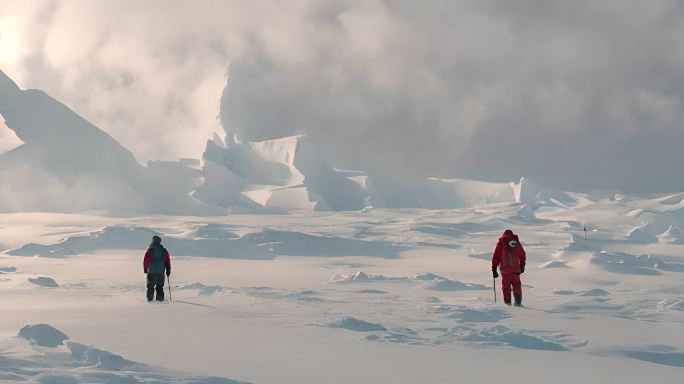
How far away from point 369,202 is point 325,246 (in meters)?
54.7

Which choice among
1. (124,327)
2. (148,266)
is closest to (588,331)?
(124,327)

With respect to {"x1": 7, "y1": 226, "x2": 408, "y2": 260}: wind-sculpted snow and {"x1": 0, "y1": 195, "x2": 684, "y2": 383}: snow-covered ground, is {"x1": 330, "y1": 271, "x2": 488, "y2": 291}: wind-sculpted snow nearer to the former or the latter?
{"x1": 0, "y1": 195, "x2": 684, "y2": 383}: snow-covered ground

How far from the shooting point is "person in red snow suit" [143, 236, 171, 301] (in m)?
10.4

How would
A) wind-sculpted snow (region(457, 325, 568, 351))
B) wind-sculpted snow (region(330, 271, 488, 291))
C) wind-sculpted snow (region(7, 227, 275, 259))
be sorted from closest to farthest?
wind-sculpted snow (region(457, 325, 568, 351)) → wind-sculpted snow (region(330, 271, 488, 291)) → wind-sculpted snow (region(7, 227, 275, 259))

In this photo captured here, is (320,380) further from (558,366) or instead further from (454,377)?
(558,366)

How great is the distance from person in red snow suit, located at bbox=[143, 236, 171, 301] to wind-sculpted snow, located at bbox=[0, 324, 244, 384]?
4529mm

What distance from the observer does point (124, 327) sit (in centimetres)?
692

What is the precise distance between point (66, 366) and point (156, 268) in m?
5.82

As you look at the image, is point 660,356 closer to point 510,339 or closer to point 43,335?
point 510,339

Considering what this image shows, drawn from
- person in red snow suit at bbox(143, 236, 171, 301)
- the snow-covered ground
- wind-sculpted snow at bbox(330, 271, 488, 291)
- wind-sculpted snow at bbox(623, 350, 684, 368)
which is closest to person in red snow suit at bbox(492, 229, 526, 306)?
the snow-covered ground

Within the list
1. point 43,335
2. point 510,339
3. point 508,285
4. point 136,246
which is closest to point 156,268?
point 43,335

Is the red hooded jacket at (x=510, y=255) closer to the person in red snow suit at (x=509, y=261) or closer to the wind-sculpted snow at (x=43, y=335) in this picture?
the person in red snow suit at (x=509, y=261)

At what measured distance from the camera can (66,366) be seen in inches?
191

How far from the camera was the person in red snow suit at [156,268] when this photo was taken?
10375 millimetres
